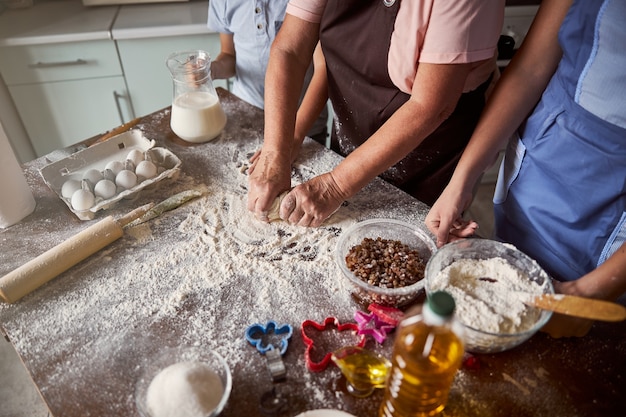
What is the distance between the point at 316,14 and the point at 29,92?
5.58 feet

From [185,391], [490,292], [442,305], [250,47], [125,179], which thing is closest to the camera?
[442,305]

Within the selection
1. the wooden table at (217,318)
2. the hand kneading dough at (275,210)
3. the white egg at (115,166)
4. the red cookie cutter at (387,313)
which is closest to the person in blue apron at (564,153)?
the wooden table at (217,318)

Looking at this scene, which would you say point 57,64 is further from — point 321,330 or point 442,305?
point 442,305

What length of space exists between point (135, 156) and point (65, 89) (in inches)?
52.7

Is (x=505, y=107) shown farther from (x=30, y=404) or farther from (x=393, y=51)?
(x=30, y=404)

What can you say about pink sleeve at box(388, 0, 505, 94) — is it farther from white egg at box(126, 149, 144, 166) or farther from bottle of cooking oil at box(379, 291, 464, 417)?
white egg at box(126, 149, 144, 166)

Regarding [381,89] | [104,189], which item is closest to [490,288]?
[381,89]

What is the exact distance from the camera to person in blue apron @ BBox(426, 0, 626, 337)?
0.86 metres

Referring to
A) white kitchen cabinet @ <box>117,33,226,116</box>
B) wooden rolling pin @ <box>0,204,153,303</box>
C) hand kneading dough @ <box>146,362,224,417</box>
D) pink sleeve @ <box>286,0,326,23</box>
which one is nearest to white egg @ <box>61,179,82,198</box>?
wooden rolling pin @ <box>0,204,153,303</box>

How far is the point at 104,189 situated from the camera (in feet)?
3.52

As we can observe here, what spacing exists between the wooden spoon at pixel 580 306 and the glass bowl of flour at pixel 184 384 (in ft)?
1.73

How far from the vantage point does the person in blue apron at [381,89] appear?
0.92 meters

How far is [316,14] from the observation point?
1195 millimetres

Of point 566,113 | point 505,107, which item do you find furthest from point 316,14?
point 566,113
